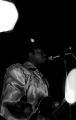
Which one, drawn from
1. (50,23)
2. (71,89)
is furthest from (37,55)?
(50,23)

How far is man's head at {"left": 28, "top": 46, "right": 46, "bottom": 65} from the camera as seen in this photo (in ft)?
12.8

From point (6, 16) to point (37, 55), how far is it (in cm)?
151

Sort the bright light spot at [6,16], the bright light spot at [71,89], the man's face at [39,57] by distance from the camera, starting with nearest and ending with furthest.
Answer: the bright light spot at [6,16] → the bright light spot at [71,89] → the man's face at [39,57]

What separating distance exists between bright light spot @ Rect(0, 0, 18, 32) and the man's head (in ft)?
4.67

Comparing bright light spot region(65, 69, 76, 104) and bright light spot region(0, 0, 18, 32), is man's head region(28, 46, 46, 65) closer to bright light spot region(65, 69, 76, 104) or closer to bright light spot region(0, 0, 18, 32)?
bright light spot region(65, 69, 76, 104)

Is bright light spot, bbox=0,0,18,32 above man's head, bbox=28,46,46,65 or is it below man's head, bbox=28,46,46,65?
above

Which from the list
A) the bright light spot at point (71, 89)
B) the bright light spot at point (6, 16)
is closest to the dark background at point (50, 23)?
the bright light spot at point (71, 89)

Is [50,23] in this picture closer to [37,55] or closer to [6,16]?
[37,55]

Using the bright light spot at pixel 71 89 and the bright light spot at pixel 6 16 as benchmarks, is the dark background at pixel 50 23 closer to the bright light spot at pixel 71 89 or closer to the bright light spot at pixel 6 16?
the bright light spot at pixel 71 89

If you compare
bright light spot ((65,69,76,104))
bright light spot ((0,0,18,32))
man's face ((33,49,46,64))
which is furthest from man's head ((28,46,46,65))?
bright light spot ((0,0,18,32))

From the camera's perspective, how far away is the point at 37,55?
3918 millimetres

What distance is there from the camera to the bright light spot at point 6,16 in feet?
8.00

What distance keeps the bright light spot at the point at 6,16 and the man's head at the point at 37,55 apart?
1.42m

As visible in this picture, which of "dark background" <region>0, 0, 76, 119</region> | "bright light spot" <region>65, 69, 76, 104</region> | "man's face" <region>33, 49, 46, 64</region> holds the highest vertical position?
"dark background" <region>0, 0, 76, 119</region>
